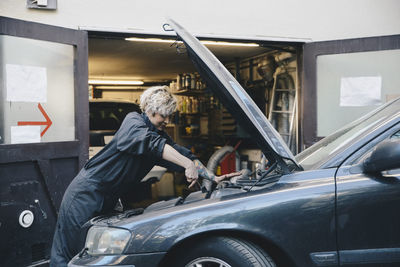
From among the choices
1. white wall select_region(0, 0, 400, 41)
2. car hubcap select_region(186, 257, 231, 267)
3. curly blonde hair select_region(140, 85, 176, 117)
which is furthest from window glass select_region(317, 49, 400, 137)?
car hubcap select_region(186, 257, 231, 267)

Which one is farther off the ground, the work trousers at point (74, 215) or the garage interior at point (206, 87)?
the garage interior at point (206, 87)

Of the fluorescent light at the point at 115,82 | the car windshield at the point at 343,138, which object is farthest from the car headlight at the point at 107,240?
the fluorescent light at the point at 115,82

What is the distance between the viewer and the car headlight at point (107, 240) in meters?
2.50

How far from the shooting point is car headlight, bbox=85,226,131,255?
8.19 feet

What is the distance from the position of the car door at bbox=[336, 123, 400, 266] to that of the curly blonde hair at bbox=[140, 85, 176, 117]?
1.50 m

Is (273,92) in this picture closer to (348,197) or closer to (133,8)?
(133,8)

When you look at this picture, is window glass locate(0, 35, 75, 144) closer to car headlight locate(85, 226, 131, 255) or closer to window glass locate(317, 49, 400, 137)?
car headlight locate(85, 226, 131, 255)

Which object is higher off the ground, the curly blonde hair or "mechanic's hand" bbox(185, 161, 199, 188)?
the curly blonde hair

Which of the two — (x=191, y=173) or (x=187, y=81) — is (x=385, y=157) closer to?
(x=191, y=173)

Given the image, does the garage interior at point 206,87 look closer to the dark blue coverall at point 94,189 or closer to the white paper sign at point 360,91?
the white paper sign at point 360,91

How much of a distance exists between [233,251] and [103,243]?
82cm

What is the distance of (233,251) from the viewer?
2420 mm

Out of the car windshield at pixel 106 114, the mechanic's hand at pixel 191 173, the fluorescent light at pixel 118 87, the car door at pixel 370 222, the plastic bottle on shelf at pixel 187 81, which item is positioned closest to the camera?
the car door at pixel 370 222

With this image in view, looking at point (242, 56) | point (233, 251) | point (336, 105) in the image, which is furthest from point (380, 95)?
point (233, 251)
